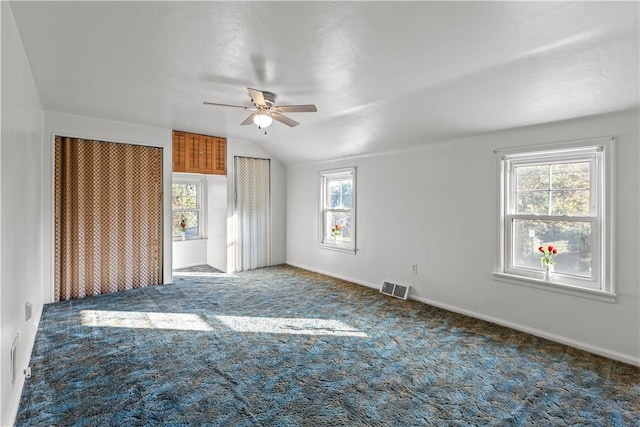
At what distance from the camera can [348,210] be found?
19.0ft

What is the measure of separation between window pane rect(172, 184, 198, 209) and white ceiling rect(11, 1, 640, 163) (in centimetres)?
284

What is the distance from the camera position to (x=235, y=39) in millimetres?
2320

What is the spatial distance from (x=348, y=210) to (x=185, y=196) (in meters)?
3.48

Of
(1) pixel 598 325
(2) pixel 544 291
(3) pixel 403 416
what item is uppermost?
(2) pixel 544 291

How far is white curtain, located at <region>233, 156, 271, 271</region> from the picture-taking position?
624 centimetres

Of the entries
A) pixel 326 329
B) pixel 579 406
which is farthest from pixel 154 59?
pixel 579 406

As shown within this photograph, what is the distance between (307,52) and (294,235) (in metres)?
4.64

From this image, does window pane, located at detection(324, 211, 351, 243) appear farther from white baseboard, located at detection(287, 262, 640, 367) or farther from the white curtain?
white baseboard, located at detection(287, 262, 640, 367)

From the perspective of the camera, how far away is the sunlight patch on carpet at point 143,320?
357 cm

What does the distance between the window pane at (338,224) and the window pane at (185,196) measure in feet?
9.49

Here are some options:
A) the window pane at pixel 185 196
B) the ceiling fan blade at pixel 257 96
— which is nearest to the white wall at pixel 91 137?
the window pane at pixel 185 196

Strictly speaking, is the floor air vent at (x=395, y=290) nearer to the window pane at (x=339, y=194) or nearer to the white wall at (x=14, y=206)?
the window pane at (x=339, y=194)

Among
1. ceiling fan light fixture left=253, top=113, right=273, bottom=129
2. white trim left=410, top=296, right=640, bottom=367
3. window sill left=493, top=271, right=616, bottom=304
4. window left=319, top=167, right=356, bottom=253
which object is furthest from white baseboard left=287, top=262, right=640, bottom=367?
ceiling fan light fixture left=253, top=113, right=273, bottom=129

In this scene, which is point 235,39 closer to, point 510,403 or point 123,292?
point 510,403
